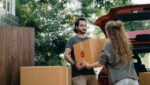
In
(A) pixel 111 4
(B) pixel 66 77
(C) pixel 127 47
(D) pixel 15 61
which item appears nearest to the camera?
(C) pixel 127 47

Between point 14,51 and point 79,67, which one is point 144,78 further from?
point 14,51

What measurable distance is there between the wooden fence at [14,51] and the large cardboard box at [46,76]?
236 mm

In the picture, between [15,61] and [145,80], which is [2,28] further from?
[145,80]

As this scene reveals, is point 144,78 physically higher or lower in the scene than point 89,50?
lower

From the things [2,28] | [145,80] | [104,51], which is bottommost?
[145,80]

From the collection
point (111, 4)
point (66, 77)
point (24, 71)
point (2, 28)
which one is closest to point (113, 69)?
point (66, 77)

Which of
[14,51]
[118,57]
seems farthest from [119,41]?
[14,51]

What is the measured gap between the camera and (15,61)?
17.0 ft

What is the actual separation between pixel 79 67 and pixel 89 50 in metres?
0.24

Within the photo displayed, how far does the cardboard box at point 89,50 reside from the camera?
4.83 metres

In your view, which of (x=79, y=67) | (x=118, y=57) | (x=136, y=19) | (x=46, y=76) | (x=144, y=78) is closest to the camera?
(x=118, y=57)

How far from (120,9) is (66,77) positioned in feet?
3.95

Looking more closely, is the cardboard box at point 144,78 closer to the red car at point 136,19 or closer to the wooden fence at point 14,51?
the red car at point 136,19

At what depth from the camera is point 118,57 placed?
4500mm
